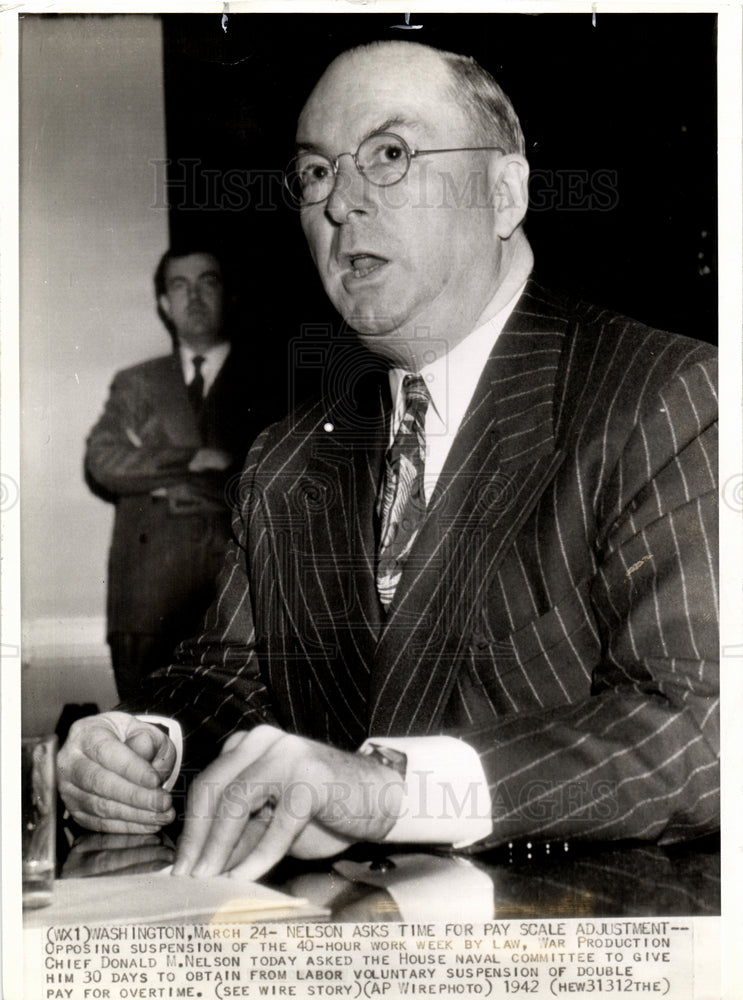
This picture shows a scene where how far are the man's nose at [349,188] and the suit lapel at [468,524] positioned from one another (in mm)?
318

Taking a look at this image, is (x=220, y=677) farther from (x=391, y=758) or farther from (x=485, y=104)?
(x=485, y=104)

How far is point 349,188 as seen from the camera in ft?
5.72

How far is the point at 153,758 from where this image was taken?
1.73m

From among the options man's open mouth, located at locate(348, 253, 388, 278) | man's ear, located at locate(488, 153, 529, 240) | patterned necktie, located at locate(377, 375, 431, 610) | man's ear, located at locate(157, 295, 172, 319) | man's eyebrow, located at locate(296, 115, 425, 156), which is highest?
man's eyebrow, located at locate(296, 115, 425, 156)

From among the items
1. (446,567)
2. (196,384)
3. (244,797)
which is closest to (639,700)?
(446,567)

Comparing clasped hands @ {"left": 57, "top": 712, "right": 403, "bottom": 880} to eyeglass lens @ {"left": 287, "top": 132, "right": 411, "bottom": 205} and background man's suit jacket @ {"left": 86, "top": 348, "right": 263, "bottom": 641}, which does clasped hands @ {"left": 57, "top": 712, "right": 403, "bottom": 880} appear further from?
eyeglass lens @ {"left": 287, "top": 132, "right": 411, "bottom": 205}

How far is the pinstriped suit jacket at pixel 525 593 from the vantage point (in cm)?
161

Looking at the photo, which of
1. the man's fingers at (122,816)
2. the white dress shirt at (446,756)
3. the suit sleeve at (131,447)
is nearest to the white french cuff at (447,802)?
the white dress shirt at (446,756)

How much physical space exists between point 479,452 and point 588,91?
2.02ft

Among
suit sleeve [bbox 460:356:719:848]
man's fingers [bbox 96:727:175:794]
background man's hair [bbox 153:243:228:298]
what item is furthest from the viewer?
background man's hair [bbox 153:243:228:298]

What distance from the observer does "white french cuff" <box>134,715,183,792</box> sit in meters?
1.72

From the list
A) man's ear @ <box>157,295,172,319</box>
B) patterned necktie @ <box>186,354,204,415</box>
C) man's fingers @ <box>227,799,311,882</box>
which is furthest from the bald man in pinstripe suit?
man's ear @ <box>157,295,172,319</box>

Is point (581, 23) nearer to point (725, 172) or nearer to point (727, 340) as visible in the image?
point (725, 172)

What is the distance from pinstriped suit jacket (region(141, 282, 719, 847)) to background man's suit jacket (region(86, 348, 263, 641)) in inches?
1.7
